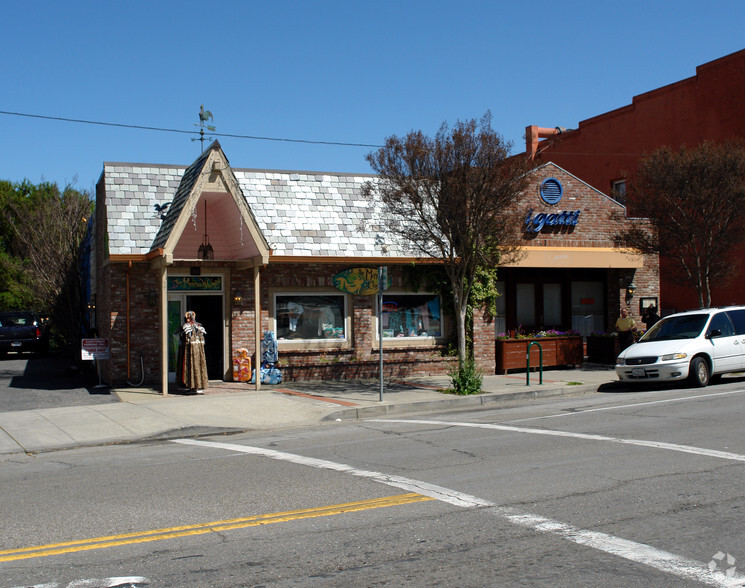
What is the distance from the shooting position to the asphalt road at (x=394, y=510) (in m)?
4.96

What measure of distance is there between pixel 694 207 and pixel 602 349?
4876 millimetres

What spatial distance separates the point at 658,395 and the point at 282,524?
1088 centimetres

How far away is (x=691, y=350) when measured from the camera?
15.7 metres

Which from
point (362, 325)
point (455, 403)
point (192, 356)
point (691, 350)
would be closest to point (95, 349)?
point (192, 356)

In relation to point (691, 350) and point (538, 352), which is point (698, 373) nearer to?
point (691, 350)

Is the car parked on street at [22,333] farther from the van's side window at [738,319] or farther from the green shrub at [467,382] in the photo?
the van's side window at [738,319]

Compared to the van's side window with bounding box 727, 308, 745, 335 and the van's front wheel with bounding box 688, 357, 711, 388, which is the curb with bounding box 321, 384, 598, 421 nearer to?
the van's front wheel with bounding box 688, 357, 711, 388

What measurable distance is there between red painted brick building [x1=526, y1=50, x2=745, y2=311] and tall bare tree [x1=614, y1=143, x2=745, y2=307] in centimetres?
517

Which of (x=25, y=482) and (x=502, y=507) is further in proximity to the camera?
(x=25, y=482)

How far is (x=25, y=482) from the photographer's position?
8.20 meters

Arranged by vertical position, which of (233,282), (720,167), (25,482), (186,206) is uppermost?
(720,167)

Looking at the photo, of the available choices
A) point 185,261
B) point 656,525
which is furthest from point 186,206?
point 656,525

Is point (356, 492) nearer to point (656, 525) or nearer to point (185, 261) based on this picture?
point (656, 525)

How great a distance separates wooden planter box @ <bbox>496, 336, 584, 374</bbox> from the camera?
19203 mm
